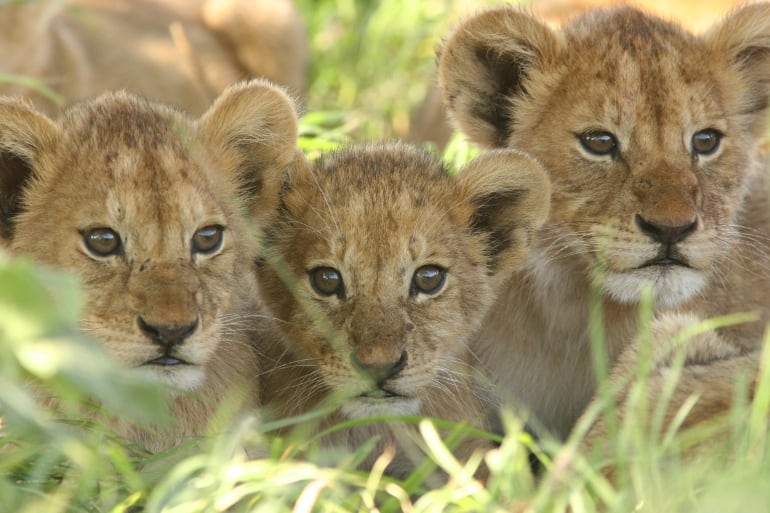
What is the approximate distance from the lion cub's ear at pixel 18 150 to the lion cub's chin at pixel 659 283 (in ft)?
5.10

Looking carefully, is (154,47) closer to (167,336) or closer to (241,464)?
(167,336)

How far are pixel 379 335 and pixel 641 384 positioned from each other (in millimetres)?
731

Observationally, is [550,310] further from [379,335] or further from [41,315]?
[41,315]

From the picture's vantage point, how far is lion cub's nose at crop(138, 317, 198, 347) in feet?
8.75

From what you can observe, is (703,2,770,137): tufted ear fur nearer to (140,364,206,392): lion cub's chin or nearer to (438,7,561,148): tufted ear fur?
(438,7,561,148): tufted ear fur

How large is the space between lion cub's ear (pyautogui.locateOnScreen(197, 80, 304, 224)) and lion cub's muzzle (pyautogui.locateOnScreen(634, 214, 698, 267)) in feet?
3.20

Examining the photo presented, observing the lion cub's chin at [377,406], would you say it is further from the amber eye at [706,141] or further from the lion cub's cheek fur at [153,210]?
the amber eye at [706,141]

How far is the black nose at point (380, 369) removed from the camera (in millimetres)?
2838

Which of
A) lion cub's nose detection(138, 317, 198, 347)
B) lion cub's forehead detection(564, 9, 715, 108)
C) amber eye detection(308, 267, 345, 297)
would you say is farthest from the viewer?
lion cub's forehead detection(564, 9, 715, 108)

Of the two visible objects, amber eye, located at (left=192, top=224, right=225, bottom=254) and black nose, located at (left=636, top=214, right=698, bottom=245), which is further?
black nose, located at (left=636, top=214, right=698, bottom=245)

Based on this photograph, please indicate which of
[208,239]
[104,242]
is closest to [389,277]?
[208,239]

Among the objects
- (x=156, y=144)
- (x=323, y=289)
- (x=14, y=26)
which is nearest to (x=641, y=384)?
(x=323, y=289)

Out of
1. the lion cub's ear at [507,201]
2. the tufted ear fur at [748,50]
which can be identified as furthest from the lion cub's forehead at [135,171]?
the tufted ear fur at [748,50]

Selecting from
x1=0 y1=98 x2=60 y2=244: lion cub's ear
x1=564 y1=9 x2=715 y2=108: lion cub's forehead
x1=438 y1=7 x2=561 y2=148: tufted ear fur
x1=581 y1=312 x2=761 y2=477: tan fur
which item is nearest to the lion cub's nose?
x1=0 y1=98 x2=60 y2=244: lion cub's ear
